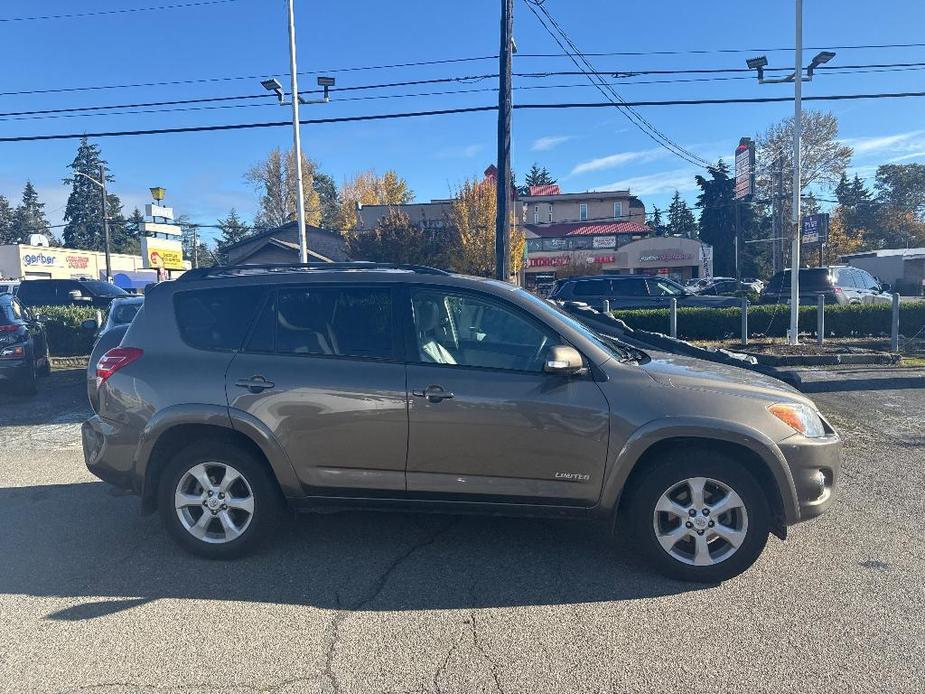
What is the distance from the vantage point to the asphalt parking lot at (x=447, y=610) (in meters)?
2.83

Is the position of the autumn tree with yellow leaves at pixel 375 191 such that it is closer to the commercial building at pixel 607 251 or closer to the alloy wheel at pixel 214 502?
the commercial building at pixel 607 251

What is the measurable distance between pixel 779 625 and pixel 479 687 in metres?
1.63

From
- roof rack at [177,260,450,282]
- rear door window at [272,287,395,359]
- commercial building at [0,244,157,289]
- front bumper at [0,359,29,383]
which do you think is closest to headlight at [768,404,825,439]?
roof rack at [177,260,450,282]

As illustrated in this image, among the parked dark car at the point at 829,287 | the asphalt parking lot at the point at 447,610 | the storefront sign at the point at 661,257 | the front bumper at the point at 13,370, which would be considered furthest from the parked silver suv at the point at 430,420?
the storefront sign at the point at 661,257

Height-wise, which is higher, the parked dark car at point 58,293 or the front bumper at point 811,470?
the parked dark car at point 58,293

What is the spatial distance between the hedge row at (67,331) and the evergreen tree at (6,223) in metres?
91.5

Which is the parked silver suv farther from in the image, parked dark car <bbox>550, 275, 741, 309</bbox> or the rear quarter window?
parked dark car <bbox>550, 275, 741, 309</bbox>

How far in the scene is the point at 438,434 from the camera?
369cm

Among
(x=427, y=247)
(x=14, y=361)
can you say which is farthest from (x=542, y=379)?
(x=427, y=247)

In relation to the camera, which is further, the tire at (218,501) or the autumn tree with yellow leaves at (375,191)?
the autumn tree with yellow leaves at (375,191)

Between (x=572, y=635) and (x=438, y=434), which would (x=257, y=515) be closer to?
(x=438, y=434)

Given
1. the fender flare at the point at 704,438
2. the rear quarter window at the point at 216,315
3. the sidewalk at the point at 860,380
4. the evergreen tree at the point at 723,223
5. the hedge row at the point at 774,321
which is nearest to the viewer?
the fender flare at the point at 704,438

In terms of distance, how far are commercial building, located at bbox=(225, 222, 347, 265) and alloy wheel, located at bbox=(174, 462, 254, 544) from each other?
22735 millimetres

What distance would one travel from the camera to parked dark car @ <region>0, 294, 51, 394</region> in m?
9.27
